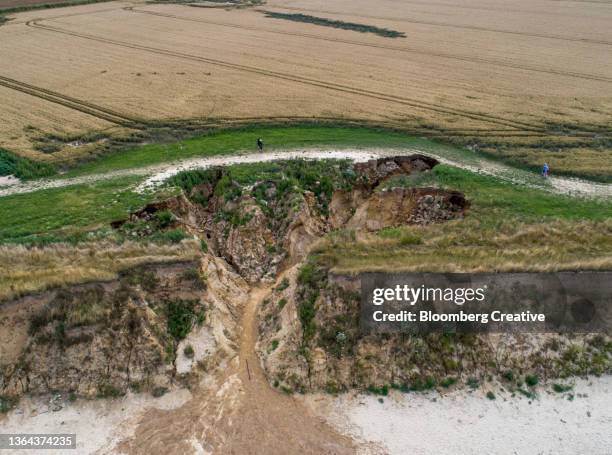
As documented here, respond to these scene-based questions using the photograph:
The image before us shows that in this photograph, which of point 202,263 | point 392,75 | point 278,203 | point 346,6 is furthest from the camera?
point 346,6

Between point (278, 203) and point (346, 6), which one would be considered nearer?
point (278, 203)

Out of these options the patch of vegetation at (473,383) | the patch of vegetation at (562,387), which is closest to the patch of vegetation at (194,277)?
the patch of vegetation at (473,383)

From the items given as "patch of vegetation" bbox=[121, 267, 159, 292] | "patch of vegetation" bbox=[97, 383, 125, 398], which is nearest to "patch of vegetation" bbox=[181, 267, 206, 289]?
"patch of vegetation" bbox=[121, 267, 159, 292]

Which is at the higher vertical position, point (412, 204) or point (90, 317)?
point (412, 204)

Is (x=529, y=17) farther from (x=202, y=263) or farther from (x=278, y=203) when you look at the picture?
(x=202, y=263)

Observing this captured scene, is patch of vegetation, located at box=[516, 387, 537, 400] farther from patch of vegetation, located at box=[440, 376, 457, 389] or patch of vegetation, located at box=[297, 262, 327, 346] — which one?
patch of vegetation, located at box=[297, 262, 327, 346]

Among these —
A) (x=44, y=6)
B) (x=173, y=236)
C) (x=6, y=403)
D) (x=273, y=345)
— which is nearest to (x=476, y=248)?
(x=273, y=345)

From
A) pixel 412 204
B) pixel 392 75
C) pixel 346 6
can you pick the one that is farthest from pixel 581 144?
pixel 346 6
